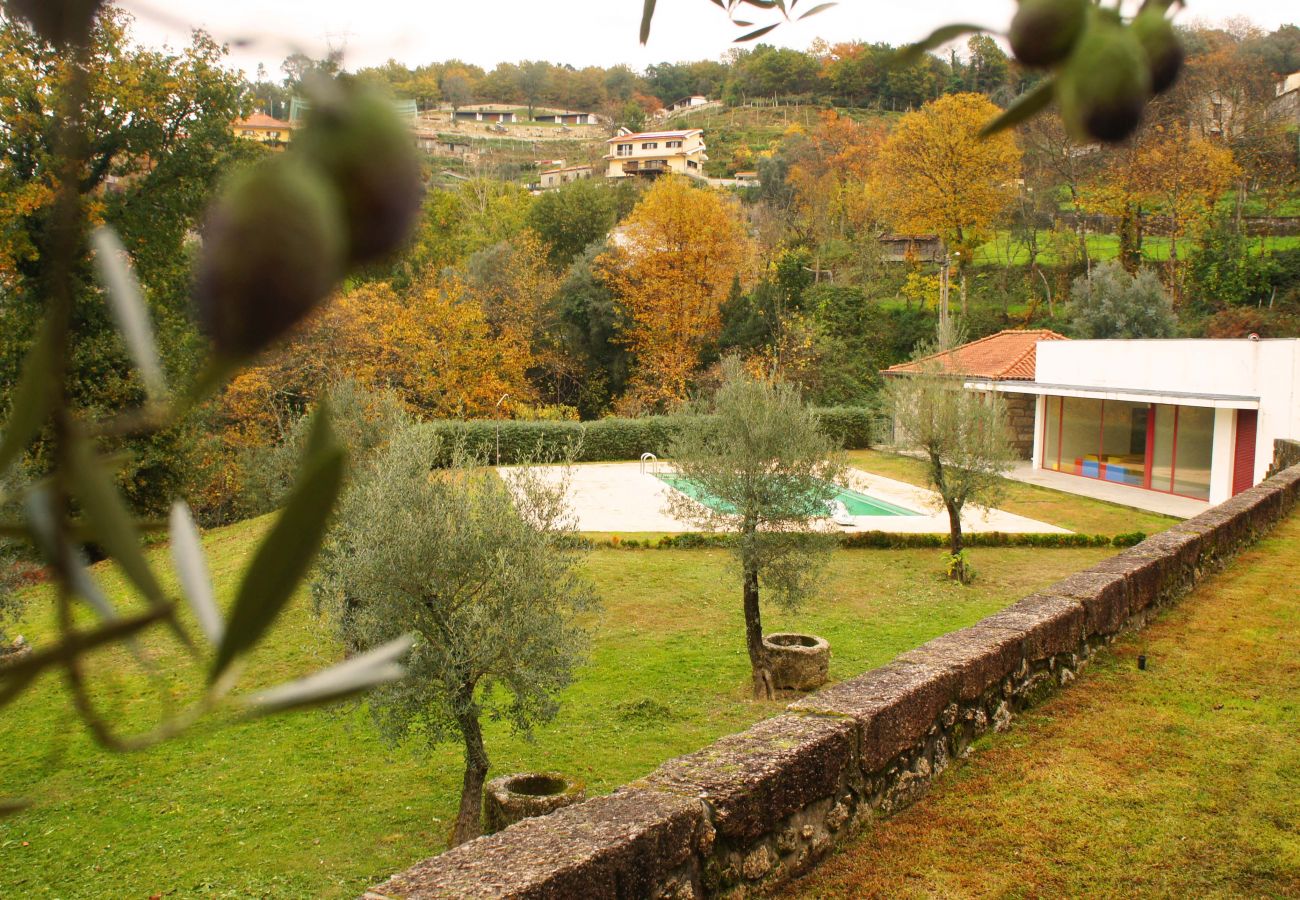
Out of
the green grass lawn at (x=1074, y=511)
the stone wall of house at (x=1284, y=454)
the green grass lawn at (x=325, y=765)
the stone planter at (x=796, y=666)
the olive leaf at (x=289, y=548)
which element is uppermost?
the olive leaf at (x=289, y=548)

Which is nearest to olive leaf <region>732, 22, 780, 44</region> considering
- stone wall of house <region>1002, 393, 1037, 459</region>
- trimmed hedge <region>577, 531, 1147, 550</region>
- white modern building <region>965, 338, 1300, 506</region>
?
trimmed hedge <region>577, 531, 1147, 550</region>

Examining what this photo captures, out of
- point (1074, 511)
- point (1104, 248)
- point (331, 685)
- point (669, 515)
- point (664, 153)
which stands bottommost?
point (1074, 511)

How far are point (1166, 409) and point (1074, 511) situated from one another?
385 centimetres

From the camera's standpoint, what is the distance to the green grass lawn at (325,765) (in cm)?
601

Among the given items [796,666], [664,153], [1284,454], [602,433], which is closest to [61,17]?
[796,666]

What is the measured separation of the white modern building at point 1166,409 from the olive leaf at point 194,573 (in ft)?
53.7

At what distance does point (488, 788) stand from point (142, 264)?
6678 millimetres

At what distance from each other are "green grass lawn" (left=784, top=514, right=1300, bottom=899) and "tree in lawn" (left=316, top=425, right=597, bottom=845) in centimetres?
321

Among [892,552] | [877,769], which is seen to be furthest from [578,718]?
[892,552]

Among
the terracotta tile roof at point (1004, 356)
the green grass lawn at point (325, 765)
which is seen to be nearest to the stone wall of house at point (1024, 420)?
the terracotta tile roof at point (1004, 356)

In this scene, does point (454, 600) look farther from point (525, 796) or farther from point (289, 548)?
point (289, 548)

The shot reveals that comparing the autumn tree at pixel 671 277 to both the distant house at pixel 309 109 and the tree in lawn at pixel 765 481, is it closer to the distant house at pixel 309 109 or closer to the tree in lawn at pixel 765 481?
the tree in lawn at pixel 765 481

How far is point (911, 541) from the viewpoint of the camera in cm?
1570

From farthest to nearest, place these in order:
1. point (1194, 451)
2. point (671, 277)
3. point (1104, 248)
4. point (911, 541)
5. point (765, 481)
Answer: point (1104, 248) < point (671, 277) < point (1194, 451) < point (911, 541) < point (765, 481)
